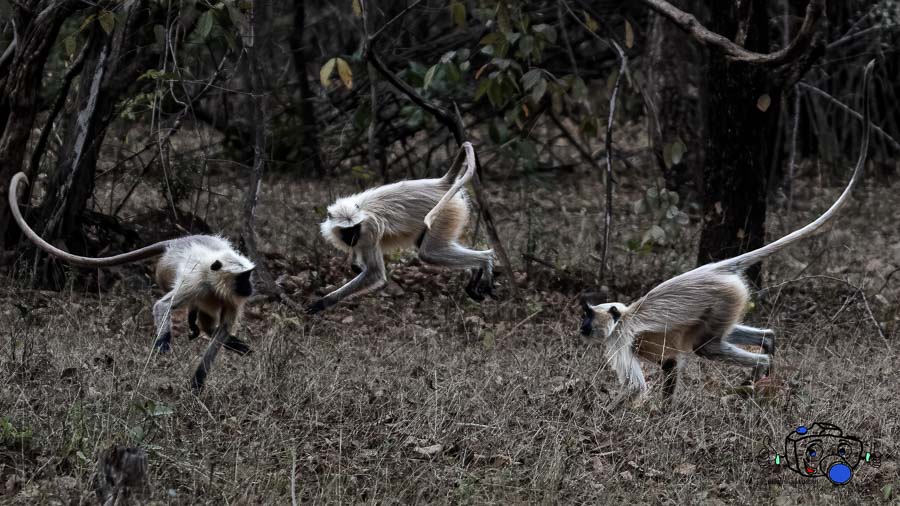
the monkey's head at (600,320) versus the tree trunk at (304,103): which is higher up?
the tree trunk at (304,103)

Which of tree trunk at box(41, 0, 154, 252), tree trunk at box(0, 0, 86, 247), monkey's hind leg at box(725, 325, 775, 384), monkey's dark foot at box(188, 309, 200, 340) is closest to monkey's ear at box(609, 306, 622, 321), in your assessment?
monkey's hind leg at box(725, 325, 775, 384)

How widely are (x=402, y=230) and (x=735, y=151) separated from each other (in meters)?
2.17

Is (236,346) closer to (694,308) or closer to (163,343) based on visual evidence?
(163,343)

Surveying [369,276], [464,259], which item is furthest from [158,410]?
[464,259]

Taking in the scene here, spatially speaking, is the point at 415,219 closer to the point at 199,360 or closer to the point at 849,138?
the point at 199,360

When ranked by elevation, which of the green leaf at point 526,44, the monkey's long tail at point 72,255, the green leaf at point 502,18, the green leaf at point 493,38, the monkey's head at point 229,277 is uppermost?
the green leaf at point 502,18

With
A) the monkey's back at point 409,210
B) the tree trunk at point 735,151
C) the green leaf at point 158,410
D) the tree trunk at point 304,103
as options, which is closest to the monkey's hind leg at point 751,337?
the tree trunk at point 735,151

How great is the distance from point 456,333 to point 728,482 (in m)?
2.56

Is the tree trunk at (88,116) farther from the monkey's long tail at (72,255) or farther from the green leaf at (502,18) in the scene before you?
the green leaf at (502,18)

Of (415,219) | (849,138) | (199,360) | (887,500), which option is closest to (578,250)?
(415,219)

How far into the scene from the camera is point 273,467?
159 inches

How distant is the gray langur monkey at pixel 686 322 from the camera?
17.4 ft

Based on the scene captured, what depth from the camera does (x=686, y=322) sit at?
17.4 ft

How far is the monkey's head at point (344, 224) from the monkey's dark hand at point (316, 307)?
604 mm
